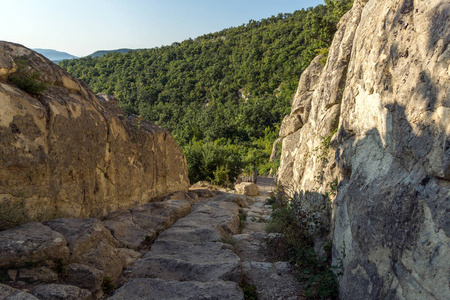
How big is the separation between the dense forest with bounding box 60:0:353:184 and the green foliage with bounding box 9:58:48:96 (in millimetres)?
21909

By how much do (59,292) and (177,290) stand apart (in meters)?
1.36

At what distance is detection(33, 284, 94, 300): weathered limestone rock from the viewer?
3418 millimetres

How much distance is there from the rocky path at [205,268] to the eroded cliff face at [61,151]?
5.19 ft

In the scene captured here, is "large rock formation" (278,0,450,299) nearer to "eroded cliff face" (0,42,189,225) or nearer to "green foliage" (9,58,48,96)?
"eroded cliff face" (0,42,189,225)

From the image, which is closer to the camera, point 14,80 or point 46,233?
point 46,233

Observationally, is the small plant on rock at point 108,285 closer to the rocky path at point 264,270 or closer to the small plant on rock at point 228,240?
the rocky path at point 264,270

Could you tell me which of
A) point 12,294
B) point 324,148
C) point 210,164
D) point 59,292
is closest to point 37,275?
point 59,292

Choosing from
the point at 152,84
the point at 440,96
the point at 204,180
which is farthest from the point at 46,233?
the point at 152,84

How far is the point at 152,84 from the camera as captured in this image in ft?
147

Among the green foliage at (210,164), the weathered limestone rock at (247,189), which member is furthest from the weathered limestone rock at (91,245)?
the green foliage at (210,164)

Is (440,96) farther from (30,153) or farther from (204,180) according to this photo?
(204,180)

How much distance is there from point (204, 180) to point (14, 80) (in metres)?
12.3

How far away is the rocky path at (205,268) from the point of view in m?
4.16

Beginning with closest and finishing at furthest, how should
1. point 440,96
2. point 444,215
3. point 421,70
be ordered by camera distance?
point 444,215, point 440,96, point 421,70
